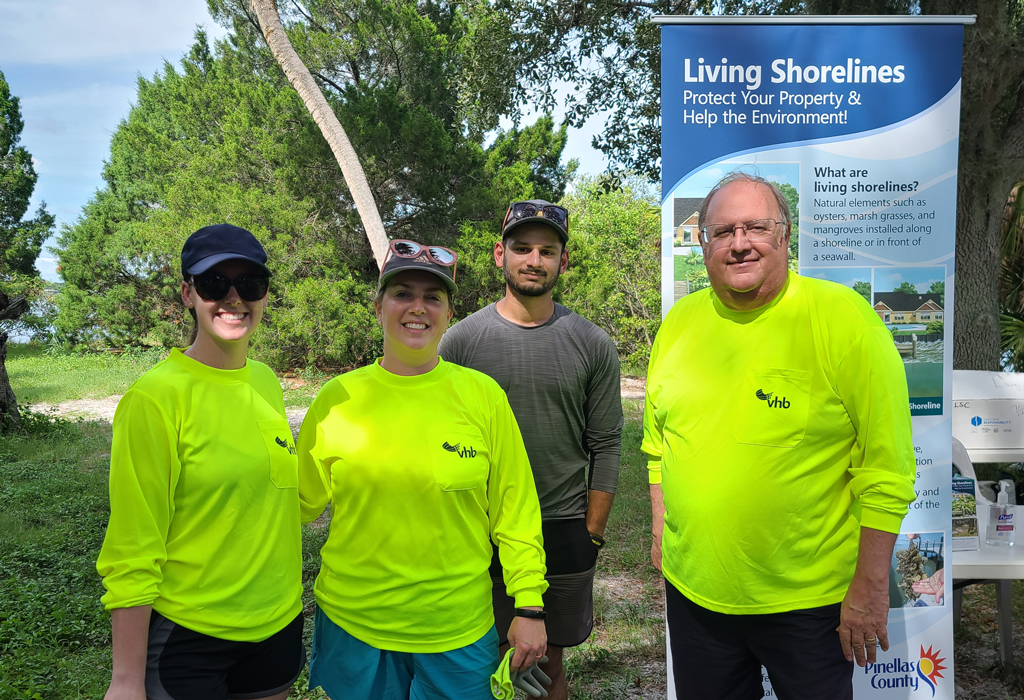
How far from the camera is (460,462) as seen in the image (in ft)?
6.11

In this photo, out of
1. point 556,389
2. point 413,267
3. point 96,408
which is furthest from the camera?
point 96,408

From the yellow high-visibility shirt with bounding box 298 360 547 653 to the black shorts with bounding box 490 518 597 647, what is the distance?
2.35ft

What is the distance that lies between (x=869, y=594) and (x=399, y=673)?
4.36ft

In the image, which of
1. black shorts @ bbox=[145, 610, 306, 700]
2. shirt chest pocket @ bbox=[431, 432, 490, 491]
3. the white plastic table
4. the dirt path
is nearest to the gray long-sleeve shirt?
shirt chest pocket @ bbox=[431, 432, 490, 491]

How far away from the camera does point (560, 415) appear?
2682mm

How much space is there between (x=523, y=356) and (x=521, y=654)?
1147 millimetres

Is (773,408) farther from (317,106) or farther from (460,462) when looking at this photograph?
(317,106)

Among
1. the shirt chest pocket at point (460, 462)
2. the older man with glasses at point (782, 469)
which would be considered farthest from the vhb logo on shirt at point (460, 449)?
the older man with glasses at point (782, 469)

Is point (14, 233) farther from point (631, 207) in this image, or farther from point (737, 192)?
point (737, 192)

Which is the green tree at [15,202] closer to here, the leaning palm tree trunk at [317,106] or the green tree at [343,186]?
the green tree at [343,186]

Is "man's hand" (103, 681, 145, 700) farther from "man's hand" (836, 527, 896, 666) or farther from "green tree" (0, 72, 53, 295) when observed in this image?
"green tree" (0, 72, 53, 295)

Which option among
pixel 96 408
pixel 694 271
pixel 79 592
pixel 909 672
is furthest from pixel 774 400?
pixel 96 408

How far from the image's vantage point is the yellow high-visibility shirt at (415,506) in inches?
71.4

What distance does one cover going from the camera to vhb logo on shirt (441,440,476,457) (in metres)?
1.87
